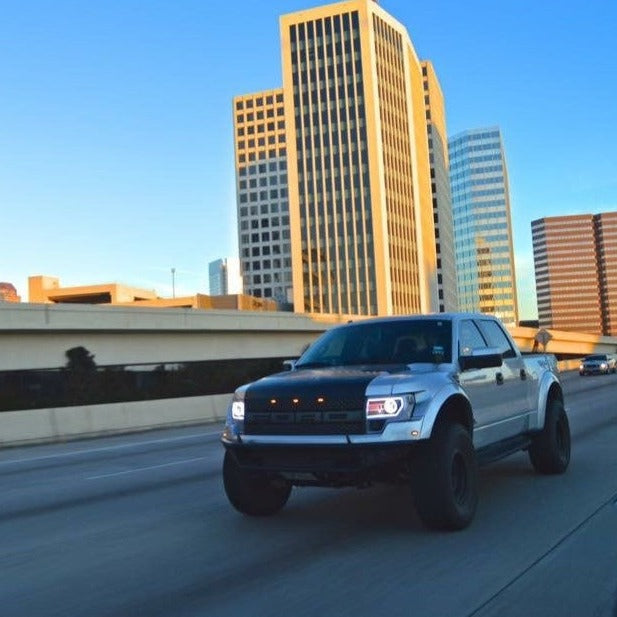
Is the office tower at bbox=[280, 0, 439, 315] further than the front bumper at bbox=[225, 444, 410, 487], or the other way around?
the office tower at bbox=[280, 0, 439, 315]

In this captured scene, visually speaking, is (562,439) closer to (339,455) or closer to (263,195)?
(339,455)

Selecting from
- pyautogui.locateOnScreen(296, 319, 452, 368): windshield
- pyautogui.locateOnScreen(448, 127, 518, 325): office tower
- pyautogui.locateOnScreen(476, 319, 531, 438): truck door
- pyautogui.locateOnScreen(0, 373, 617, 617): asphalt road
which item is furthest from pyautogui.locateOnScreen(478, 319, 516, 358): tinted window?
pyautogui.locateOnScreen(448, 127, 518, 325): office tower

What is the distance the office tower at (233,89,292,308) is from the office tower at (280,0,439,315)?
43551 mm

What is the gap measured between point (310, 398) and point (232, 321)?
28.3m

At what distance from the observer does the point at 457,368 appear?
22.4 ft

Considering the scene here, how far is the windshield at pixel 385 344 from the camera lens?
23.3 feet

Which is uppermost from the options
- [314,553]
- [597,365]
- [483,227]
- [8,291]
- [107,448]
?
[483,227]

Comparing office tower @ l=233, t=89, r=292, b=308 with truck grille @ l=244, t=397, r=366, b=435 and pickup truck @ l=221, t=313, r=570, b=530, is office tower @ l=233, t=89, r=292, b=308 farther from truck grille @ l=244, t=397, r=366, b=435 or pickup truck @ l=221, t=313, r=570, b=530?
truck grille @ l=244, t=397, r=366, b=435

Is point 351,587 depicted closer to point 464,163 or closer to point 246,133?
point 246,133

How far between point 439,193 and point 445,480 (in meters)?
164

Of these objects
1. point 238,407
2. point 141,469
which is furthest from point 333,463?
point 141,469

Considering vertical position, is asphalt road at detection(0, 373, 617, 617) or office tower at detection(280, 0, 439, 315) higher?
office tower at detection(280, 0, 439, 315)

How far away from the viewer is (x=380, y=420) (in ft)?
19.3

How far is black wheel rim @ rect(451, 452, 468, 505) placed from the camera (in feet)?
20.7
